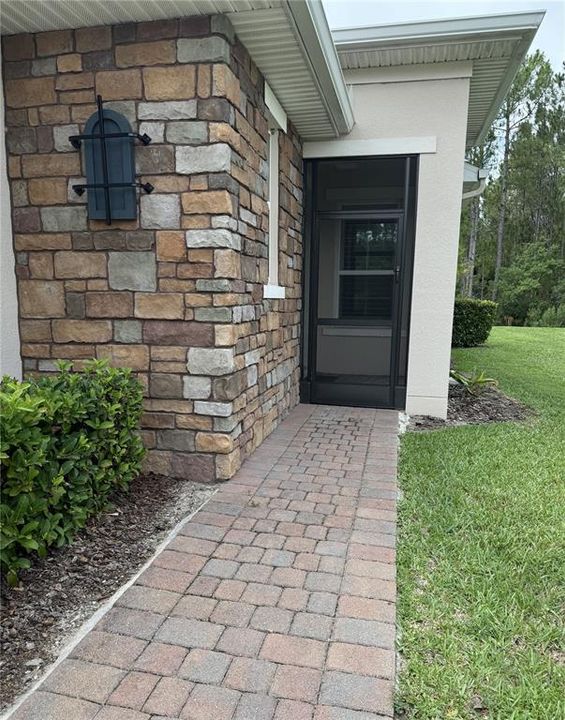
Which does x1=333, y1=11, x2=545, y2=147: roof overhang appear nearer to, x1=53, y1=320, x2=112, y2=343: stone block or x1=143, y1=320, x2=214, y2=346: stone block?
x1=143, y1=320, x2=214, y2=346: stone block

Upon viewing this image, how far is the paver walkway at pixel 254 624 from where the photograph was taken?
1.42 metres

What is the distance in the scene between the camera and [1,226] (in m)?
2.89

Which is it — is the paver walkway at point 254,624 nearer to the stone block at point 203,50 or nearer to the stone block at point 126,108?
the stone block at point 126,108

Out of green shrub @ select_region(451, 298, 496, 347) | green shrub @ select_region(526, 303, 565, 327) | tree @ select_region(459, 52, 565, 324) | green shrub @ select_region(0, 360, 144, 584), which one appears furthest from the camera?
tree @ select_region(459, 52, 565, 324)

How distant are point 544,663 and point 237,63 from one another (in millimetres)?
3226

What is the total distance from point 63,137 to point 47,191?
1.08 feet

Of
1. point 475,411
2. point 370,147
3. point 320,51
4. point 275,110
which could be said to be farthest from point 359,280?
point 320,51

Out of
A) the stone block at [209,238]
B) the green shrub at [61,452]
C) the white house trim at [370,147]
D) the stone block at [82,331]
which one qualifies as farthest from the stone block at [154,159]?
the white house trim at [370,147]

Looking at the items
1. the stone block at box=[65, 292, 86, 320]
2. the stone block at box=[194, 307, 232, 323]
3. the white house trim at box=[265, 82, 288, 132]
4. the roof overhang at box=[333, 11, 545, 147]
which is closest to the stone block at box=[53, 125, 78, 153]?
the stone block at box=[65, 292, 86, 320]

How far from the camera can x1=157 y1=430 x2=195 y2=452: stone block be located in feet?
9.73

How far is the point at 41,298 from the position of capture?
Result: 3027 millimetres

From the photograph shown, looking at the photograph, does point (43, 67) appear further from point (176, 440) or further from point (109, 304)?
point (176, 440)

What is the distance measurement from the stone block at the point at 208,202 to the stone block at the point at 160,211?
0.06 meters

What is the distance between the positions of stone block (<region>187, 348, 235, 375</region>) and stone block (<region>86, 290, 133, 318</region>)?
479 millimetres
